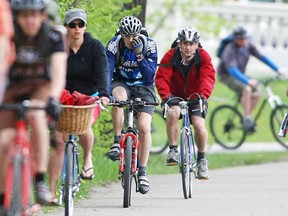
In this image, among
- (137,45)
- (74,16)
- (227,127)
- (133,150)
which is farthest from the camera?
(227,127)

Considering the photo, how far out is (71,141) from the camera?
12594 mm

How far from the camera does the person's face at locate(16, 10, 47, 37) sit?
10156 millimetres

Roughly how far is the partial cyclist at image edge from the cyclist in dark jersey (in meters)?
13.7

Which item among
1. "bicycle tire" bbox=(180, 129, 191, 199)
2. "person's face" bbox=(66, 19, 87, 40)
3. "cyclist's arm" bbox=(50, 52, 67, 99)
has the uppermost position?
"person's face" bbox=(66, 19, 87, 40)

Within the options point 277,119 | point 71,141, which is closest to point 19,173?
point 71,141

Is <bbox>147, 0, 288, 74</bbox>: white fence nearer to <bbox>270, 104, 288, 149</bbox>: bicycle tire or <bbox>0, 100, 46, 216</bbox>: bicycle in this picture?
<bbox>270, 104, 288, 149</bbox>: bicycle tire

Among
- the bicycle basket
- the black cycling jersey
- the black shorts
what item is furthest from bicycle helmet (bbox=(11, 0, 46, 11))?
the black shorts

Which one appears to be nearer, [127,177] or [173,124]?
[127,177]

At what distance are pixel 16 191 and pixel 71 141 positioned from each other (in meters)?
3.02

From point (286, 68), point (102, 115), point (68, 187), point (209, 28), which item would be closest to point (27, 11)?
point (68, 187)

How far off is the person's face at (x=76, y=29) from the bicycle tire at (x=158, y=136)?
370 inches

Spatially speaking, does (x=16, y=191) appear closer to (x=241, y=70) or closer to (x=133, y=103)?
(x=133, y=103)

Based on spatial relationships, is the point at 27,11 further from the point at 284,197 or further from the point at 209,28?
the point at 209,28

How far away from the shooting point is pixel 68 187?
12.3 m
